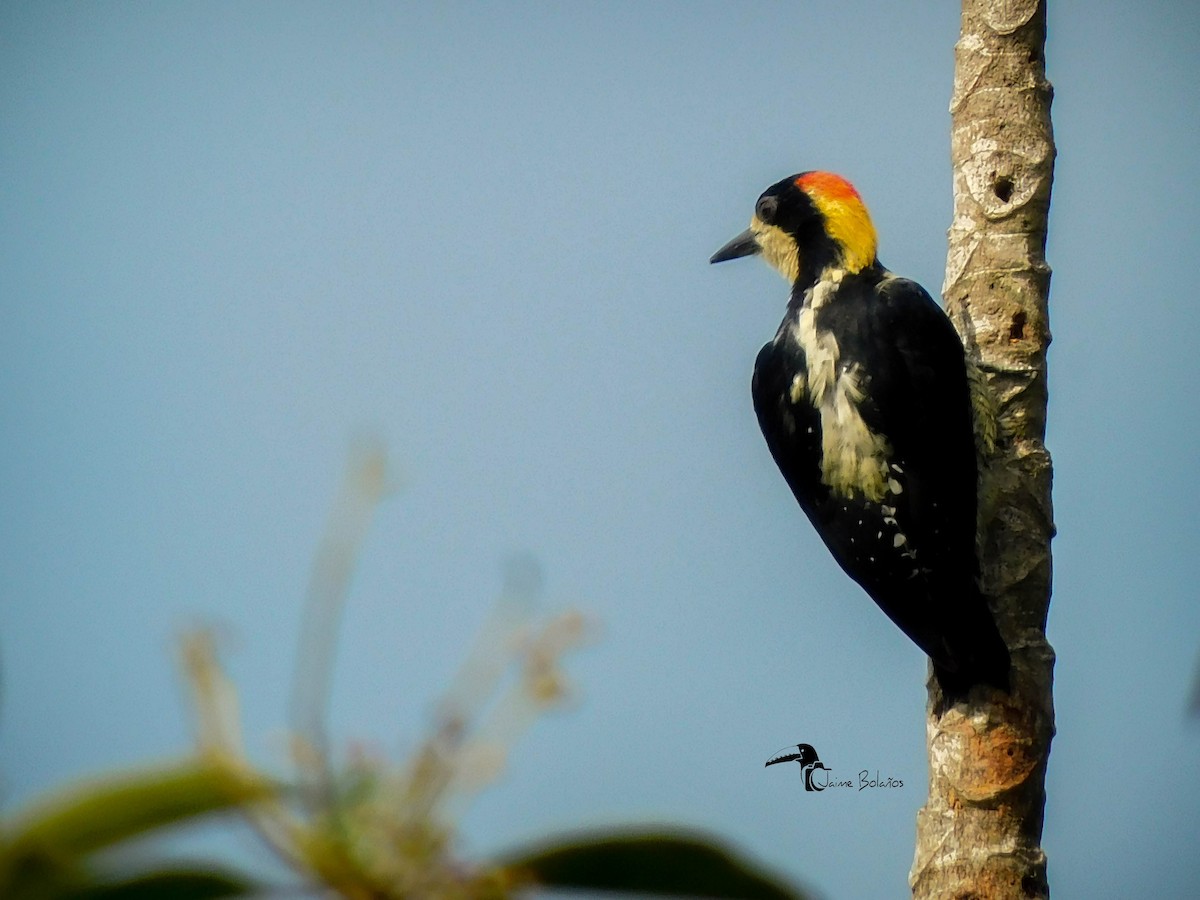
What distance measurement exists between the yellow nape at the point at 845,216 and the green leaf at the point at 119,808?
11.6 ft

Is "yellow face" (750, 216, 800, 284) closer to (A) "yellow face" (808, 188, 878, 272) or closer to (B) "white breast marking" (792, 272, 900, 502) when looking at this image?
(A) "yellow face" (808, 188, 878, 272)

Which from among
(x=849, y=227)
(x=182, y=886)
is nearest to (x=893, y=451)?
(x=849, y=227)

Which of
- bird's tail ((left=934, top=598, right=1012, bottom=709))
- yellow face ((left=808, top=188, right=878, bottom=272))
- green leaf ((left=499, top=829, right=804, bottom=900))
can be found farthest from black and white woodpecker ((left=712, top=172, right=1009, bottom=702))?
green leaf ((left=499, top=829, right=804, bottom=900))

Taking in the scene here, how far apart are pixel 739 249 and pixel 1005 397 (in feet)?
4.17

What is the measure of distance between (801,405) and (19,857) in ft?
10.4

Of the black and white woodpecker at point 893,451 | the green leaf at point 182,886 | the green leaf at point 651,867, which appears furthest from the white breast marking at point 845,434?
the green leaf at point 182,886

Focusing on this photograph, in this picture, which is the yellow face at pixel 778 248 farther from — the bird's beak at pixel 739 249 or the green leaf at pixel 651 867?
the green leaf at pixel 651 867

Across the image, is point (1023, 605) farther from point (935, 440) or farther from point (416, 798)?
point (416, 798)

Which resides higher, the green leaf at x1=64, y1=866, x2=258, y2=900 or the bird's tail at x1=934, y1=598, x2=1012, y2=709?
the bird's tail at x1=934, y1=598, x2=1012, y2=709

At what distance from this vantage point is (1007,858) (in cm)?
324

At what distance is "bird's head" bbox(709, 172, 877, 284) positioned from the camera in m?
→ 4.26

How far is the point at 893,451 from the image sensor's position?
3740 mm

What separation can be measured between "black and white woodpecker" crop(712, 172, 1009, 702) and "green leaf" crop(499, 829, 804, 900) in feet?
8.07

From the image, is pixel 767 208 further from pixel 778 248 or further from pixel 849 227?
pixel 849 227
